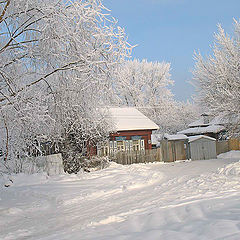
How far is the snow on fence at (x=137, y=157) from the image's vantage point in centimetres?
2386

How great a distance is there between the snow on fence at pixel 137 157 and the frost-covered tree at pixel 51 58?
1694 cm

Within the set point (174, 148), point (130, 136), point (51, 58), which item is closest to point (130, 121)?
point (130, 136)

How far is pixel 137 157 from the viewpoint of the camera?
80.2 ft

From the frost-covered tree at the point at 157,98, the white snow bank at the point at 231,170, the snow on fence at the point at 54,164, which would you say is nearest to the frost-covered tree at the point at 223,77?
the white snow bank at the point at 231,170

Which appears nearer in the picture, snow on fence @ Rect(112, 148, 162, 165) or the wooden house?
snow on fence @ Rect(112, 148, 162, 165)

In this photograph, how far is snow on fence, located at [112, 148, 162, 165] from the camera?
23.9 metres

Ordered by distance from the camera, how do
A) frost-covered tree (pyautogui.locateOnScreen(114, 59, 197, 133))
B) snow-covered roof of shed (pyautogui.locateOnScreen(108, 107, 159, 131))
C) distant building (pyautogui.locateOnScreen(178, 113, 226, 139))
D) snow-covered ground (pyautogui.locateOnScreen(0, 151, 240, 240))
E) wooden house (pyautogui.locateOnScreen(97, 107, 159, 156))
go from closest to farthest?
snow-covered ground (pyautogui.locateOnScreen(0, 151, 240, 240)) → wooden house (pyautogui.locateOnScreen(97, 107, 159, 156)) → snow-covered roof of shed (pyautogui.locateOnScreen(108, 107, 159, 131)) → distant building (pyautogui.locateOnScreen(178, 113, 226, 139)) → frost-covered tree (pyautogui.locateOnScreen(114, 59, 197, 133))

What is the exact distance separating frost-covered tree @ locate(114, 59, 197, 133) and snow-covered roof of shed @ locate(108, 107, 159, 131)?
12048mm

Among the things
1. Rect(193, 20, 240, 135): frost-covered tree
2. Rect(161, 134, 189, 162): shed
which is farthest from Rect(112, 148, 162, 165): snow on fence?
Rect(193, 20, 240, 135): frost-covered tree

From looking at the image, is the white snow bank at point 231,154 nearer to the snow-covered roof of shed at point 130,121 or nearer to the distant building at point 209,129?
the snow-covered roof of shed at point 130,121

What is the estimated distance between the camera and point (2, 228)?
6.81 metres

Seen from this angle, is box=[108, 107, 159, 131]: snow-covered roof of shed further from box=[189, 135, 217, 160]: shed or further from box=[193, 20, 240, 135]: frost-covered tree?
box=[193, 20, 240, 135]: frost-covered tree

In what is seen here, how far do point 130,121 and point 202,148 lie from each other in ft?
22.3

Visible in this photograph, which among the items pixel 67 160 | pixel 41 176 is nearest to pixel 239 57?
pixel 67 160
